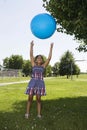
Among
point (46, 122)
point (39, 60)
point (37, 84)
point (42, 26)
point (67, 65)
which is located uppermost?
point (67, 65)

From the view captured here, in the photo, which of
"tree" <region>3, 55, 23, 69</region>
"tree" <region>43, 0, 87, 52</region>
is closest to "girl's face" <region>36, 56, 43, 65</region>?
"tree" <region>43, 0, 87, 52</region>

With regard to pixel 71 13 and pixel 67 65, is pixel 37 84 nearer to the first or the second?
pixel 71 13

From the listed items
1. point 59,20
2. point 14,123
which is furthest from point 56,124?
point 59,20

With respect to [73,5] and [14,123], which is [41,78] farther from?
[73,5]

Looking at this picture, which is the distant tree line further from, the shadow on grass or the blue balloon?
the blue balloon

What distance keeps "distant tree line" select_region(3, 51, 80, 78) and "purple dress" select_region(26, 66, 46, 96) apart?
87.4 meters

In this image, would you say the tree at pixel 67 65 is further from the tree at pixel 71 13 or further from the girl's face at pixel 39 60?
the girl's face at pixel 39 60

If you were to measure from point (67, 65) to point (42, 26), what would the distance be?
403ft

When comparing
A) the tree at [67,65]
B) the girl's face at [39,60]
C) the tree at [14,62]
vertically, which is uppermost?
the tree at [14,62]

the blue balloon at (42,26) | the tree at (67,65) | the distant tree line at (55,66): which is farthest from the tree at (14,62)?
the blue balloon at (42,26)

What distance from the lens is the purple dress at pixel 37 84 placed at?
37.4 feet

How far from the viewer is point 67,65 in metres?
134

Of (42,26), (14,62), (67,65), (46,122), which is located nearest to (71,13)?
(42,26)

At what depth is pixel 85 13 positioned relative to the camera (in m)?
15.9
